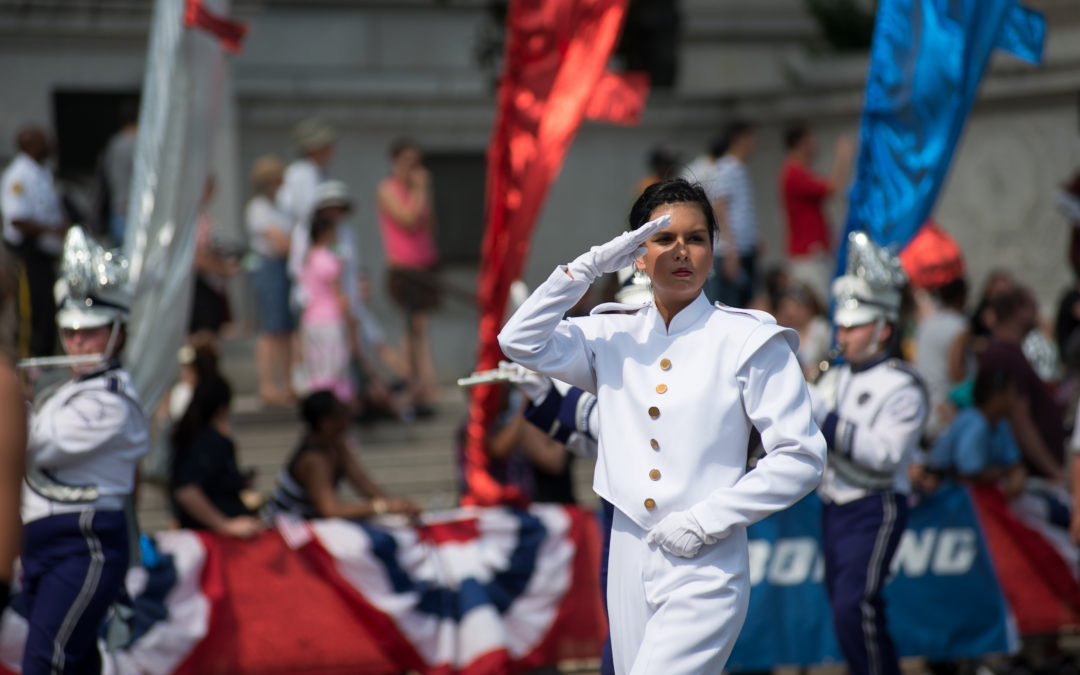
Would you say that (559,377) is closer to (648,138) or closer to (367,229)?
(367,229)

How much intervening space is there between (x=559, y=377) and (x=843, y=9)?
12.8 meters

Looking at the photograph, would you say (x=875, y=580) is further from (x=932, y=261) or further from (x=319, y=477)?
(x=932, y=261)

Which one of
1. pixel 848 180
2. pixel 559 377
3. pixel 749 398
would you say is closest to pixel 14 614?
pixel 559 377

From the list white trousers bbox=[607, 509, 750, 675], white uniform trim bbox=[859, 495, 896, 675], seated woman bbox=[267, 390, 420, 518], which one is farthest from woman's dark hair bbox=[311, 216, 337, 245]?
white trousers bbox=[607, 509, 750, 675]

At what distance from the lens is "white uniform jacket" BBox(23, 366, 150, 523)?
19.4 feet

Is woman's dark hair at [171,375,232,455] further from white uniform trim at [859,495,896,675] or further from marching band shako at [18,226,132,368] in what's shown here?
white uniform trim at [859,495,896,675]

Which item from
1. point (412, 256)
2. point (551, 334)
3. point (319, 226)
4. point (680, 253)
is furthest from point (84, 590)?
point (412, 256)

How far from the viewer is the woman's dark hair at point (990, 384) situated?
8.19m

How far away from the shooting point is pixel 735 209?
11812 millimetres

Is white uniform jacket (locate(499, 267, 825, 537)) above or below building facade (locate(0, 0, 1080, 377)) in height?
Answer: below

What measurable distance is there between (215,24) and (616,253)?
373 cm

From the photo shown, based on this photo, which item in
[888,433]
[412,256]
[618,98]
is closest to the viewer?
[888,433]

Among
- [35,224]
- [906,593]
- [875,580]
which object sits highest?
[35,224]

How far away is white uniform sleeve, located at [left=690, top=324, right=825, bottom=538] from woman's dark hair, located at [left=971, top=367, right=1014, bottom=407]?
4.07 m
